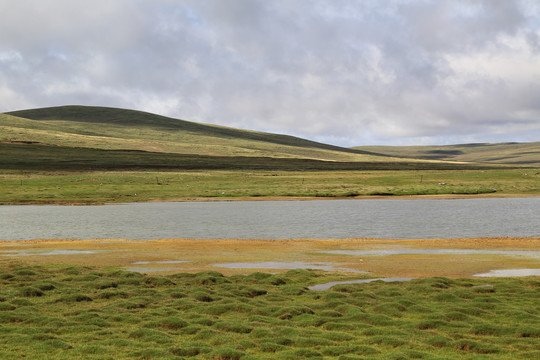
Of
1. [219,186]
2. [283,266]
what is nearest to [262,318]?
[283,266]

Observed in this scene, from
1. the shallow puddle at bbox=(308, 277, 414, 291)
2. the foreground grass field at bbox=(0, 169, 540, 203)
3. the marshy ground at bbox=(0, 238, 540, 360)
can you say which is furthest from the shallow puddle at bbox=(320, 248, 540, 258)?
the foreground grass field at bbox=(0, 169, 540, 203)

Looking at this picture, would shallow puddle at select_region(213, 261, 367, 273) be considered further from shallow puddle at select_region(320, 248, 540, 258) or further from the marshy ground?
shallow puddle at select_region(320, 248, 540, 258)

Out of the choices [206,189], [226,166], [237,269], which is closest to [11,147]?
[226,166]

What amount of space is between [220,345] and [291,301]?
258 inches

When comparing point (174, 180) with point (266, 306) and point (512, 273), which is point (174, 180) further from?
point (266, 306)

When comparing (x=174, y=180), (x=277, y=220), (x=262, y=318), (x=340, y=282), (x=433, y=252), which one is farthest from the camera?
(x=174, y=180)

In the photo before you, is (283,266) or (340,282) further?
(283,266)

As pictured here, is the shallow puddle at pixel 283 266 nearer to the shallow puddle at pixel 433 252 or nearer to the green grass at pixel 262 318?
the green grass at pixel 262 318

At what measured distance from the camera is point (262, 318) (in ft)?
65.8

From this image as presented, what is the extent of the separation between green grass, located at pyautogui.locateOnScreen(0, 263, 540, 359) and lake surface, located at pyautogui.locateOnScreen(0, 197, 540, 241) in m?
20.8

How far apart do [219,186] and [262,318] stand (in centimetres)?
8548

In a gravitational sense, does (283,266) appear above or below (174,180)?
below

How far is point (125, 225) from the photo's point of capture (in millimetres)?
55750

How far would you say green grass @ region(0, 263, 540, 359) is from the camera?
16.4 meters
